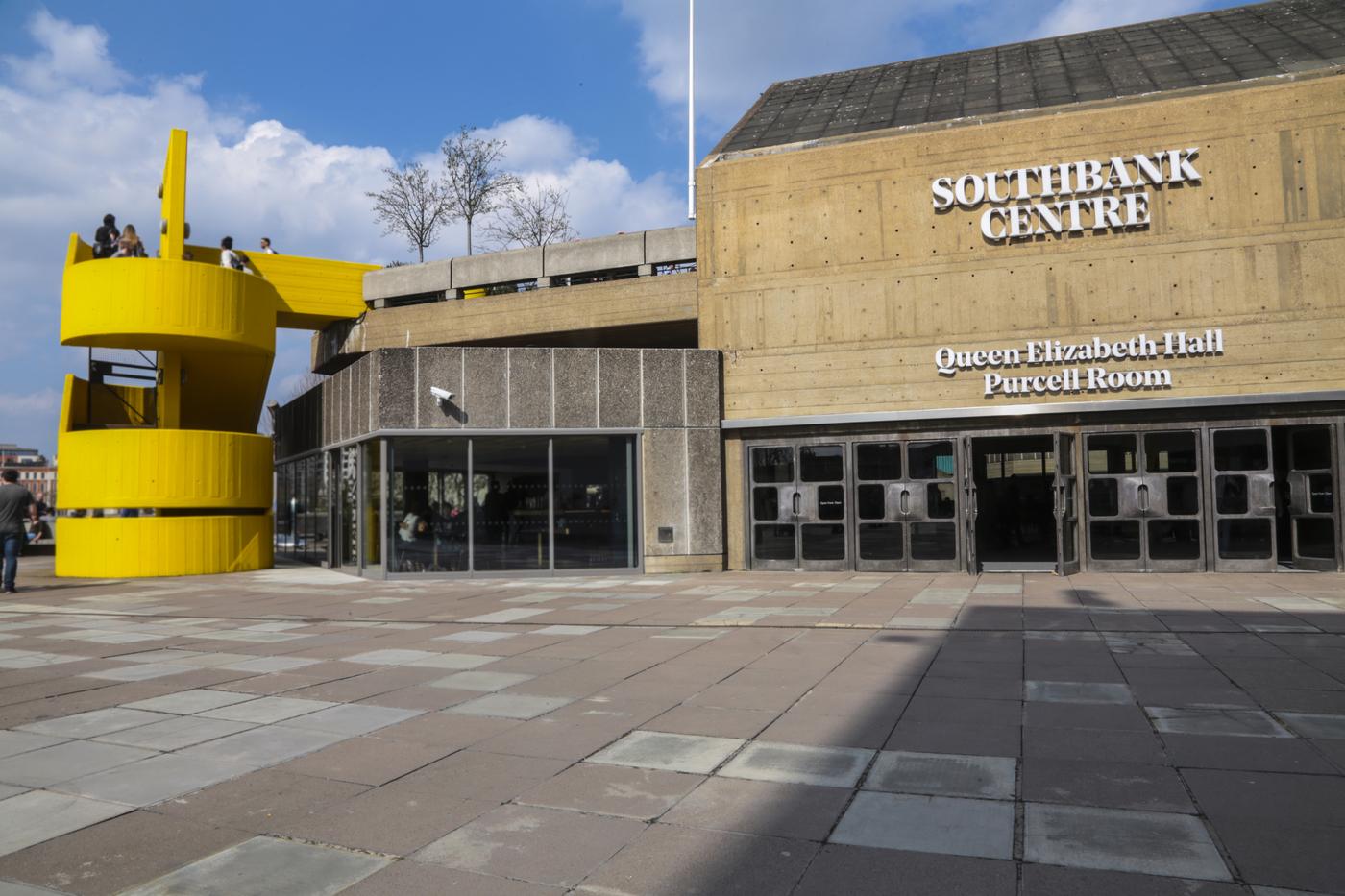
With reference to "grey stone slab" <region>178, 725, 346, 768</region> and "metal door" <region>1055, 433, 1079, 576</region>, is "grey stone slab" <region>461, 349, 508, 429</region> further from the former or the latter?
"grey stone slab" <region>178, 725, 346, 768</region>

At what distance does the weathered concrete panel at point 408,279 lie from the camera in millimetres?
22500

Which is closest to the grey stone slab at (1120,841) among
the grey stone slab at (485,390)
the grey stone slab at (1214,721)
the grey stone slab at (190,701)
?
the grey stone slab at (1214,721)

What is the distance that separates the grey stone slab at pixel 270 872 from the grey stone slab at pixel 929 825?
6.48 ft

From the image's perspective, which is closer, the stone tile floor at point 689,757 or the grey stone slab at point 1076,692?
the stone tile floor at point 689,757

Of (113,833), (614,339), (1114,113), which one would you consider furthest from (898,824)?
(614,339)

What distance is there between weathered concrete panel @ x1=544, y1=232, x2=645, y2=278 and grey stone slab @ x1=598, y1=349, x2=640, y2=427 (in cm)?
344

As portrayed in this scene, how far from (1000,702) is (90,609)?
11957mm

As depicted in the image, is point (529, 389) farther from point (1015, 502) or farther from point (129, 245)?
point (1015, 502)

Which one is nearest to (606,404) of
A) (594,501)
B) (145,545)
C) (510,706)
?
(594,501)

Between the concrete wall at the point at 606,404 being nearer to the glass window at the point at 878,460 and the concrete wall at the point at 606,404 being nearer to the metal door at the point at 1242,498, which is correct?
the glass window at the point at 878,460

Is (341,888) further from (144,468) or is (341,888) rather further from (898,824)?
(144,468)

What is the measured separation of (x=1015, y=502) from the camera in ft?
70.3

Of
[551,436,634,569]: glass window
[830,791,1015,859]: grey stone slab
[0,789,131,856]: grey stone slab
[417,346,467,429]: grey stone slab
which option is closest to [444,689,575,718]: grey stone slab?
[0,789,131,856]: grey stone slab

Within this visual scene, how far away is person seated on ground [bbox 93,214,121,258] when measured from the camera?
19.9 meters
